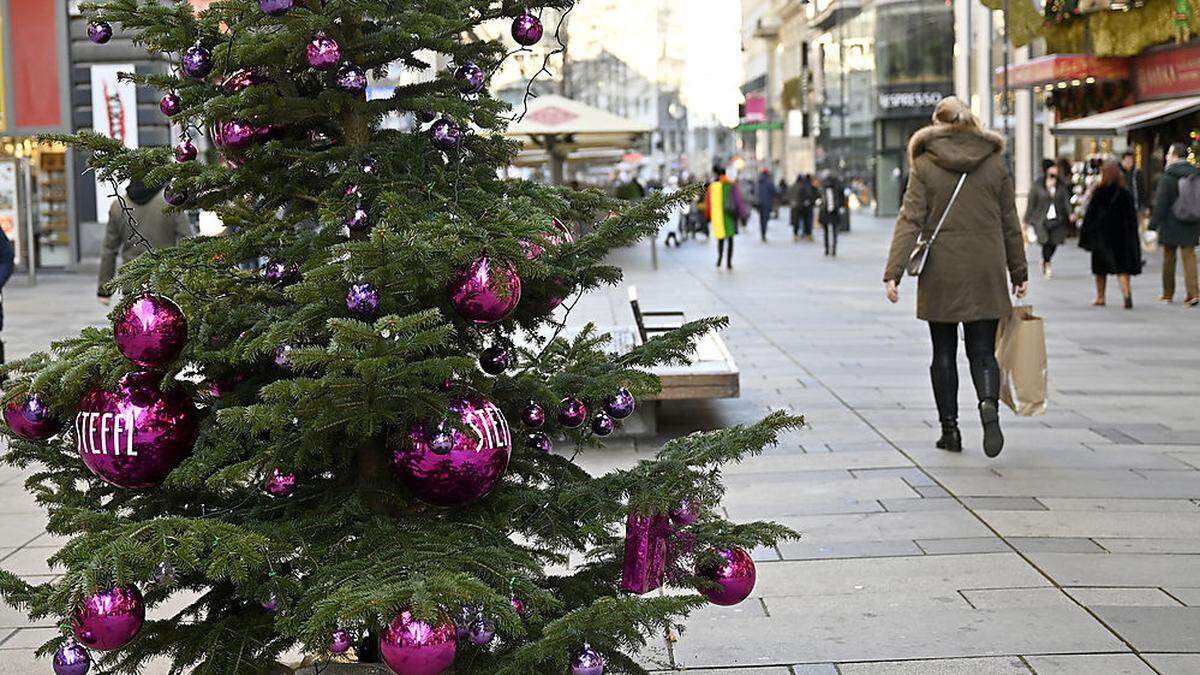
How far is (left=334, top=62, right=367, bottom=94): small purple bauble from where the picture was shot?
3488mm

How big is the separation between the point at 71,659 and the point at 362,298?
0.96 meters

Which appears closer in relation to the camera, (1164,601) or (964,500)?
(1164,601)

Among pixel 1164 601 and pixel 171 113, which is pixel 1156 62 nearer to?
pixel 1164 601

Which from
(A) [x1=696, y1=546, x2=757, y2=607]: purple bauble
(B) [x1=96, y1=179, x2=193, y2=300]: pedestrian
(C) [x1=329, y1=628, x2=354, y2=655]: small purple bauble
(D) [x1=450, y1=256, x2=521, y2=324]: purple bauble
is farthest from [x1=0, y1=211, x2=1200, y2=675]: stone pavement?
(B) [x1=96, y1=179, x2=193, y2=300]: pedestrian

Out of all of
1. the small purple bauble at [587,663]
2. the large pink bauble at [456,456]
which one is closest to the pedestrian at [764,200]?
the large pink bauble at [456,456]

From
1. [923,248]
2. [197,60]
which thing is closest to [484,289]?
[197,60]

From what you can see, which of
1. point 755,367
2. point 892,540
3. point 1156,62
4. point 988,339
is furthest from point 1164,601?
point 1156,62

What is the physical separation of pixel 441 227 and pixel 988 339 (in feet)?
18.0

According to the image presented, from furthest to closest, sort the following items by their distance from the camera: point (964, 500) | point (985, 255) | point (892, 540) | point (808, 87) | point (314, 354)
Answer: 1. point (808, 87)
2. point (985, 255)
3. point (964, 500)
4. point (892, 540)
5. point (314, 354)

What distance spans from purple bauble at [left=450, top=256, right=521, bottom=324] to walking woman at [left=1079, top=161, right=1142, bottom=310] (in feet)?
49.2

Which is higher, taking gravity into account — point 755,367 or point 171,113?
point 171,113

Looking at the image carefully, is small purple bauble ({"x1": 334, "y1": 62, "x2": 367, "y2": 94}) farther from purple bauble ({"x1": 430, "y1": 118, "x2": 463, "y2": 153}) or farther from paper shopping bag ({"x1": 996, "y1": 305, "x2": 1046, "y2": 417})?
paper shopping bag ({"x1": 996, "y1": 305, "x2": 1046, "y2": 417})

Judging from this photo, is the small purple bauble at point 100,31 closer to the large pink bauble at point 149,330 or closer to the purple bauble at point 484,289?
the large pink bauble at point 149,330

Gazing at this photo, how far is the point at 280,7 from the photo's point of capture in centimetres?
331
